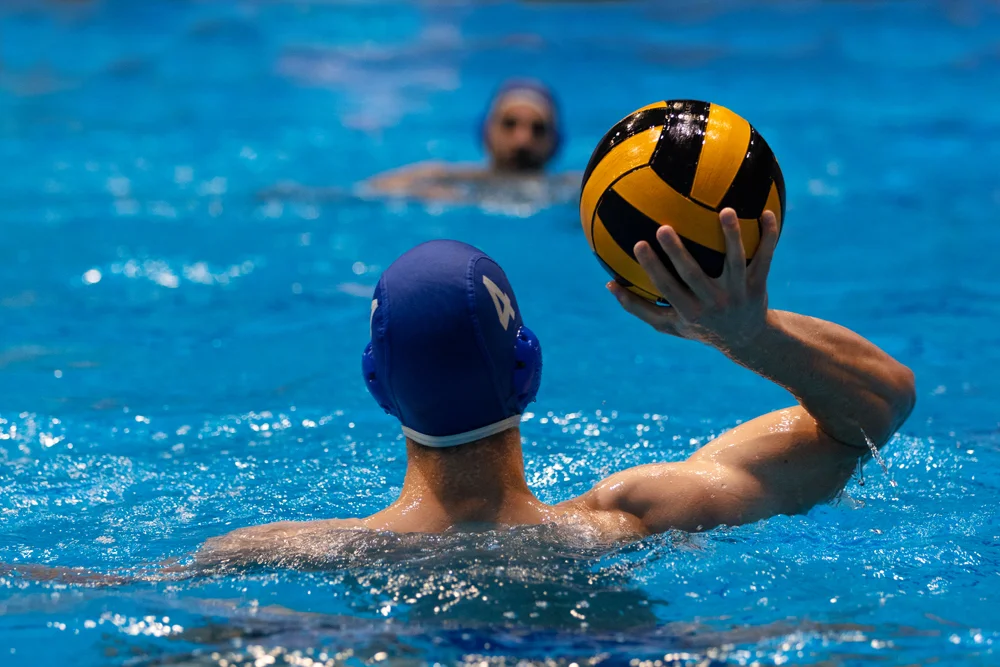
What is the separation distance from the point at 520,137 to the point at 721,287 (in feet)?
23.4

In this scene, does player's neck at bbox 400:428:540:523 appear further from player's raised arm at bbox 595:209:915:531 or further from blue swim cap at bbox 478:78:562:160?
blue swim cap at bbox 478:78:562:160

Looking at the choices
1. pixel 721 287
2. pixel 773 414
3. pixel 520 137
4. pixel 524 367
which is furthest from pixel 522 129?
pixel 721 287

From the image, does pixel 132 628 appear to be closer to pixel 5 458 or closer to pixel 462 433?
pixel 462 433

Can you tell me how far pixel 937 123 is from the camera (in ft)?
36.1

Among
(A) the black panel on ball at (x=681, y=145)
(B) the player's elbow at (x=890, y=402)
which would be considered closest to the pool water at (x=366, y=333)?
(B) the player's elbow at (x=890, y=402)

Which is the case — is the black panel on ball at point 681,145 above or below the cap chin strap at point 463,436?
above

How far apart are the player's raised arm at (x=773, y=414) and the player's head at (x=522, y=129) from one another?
6623 mm

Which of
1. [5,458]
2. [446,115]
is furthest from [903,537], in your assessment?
[446,115]

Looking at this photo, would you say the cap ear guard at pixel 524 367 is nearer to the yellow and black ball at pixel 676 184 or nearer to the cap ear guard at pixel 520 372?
the cap ear guard at pixel 520 372

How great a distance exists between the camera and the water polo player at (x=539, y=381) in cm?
266

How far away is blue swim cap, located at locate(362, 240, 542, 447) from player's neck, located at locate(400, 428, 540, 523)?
0.13 feet

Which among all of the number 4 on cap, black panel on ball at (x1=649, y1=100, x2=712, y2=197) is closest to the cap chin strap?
the number 4 on cap

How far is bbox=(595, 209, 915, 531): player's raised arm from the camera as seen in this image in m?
2.61

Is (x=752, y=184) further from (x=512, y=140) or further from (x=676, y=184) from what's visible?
(x=512, y=140)
